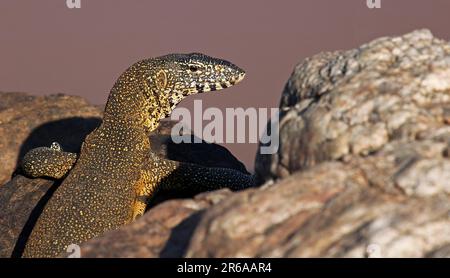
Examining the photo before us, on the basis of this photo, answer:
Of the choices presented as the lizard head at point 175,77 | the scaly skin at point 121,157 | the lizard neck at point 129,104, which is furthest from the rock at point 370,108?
the lizard head at point 175,77

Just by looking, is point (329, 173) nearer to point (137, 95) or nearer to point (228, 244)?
point (228, 244)

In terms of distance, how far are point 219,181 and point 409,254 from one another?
5717 millimetres

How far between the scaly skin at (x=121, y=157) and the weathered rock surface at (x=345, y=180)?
3.21 metres

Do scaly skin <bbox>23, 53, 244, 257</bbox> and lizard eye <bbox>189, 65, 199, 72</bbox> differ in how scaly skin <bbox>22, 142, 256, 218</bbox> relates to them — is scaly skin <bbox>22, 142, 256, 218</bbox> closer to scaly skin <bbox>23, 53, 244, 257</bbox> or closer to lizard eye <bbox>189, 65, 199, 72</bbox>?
scaly skin <bbox>23, 53, 244, 257</bbox>

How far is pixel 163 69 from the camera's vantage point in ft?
31.4

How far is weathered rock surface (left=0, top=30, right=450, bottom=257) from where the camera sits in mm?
3908

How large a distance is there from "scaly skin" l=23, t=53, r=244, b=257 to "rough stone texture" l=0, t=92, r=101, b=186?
4.46 feet

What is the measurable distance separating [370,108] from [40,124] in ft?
24.6

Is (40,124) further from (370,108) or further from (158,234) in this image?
(370,108)

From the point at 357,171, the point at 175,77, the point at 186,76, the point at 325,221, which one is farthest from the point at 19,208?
the point at 325,221

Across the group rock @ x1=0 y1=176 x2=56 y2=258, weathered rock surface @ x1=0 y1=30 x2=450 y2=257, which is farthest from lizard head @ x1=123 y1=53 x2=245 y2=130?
weathered rock surface @ x1=0 y1=30 x2=450 y2=257

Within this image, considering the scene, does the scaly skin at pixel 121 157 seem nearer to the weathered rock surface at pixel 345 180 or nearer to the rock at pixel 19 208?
the rock at pixel 19 208
